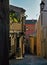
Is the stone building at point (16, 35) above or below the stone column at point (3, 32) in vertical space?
below

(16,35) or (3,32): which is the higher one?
(3,32)

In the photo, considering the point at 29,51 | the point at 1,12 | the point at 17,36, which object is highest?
the point at 1,12

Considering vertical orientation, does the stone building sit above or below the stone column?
below

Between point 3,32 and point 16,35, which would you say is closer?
point 3,32

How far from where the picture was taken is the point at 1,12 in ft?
34.0

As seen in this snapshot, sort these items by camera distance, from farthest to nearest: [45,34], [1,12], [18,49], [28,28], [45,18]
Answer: [28,28]
[45,18]
[45,34]
[18,49]
[1,12]

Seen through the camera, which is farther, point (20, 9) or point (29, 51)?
point (29, 51)

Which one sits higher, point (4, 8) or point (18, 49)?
point (4, 8)

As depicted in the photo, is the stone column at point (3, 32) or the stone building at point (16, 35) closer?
the stone column at point (3, 32)

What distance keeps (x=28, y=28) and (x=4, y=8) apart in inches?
2745

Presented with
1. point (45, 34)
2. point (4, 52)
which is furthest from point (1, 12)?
point (45, 34)

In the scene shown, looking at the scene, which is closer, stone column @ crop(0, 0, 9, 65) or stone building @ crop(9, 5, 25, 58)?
stone column @ crop(0, 0, 9, 65)

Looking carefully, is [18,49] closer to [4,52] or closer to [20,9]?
[20,9]

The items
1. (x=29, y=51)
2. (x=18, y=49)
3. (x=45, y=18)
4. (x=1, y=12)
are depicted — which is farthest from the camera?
(x=29, y=51)
